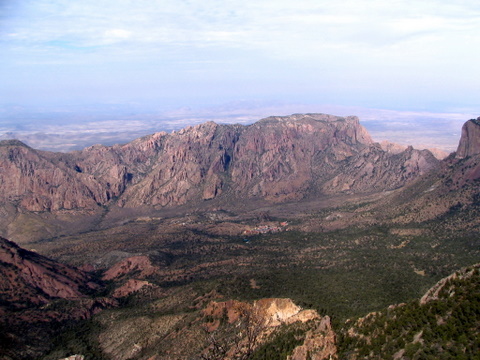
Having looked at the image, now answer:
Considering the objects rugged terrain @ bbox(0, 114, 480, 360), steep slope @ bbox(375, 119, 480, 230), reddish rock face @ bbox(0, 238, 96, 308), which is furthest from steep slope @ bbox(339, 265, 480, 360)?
steep slope @ bbox(375, 119, 480, 230)

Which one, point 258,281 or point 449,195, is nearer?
point 258,281

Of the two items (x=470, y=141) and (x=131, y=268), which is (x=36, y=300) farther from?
(x=470, y=141)

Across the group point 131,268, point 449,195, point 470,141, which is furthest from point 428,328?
point 470,141

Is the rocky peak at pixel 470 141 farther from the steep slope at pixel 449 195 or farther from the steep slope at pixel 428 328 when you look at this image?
the steep slope at pixel 428 328

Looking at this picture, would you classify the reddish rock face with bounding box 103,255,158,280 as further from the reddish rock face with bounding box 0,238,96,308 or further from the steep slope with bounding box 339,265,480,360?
the steep slope with bounding box 339,265,480,360

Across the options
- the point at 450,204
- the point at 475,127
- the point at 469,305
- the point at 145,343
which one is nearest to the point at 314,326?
the point at 469,305
